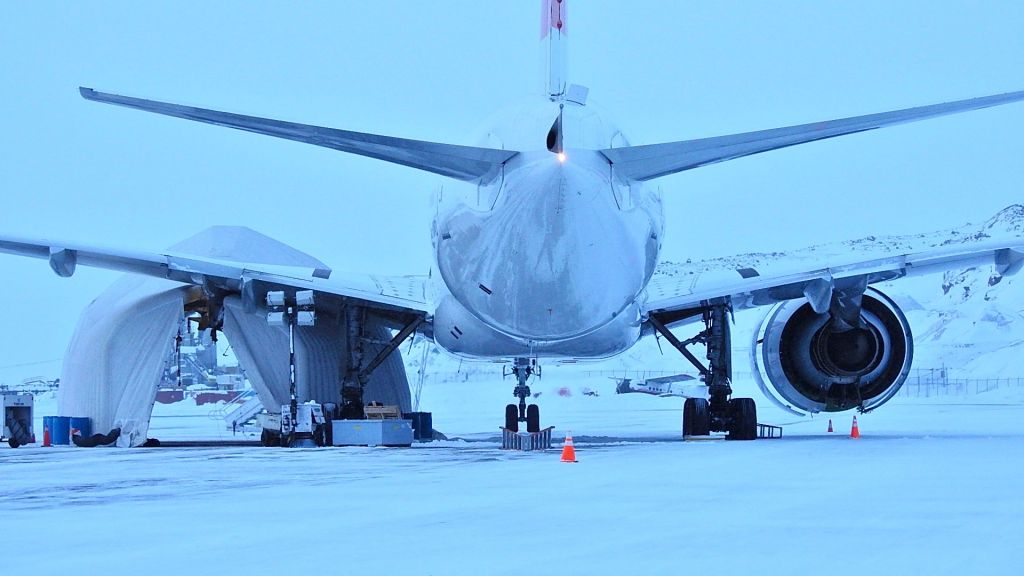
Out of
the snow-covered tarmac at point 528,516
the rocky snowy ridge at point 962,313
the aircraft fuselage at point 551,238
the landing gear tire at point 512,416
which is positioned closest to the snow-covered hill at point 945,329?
the rocky snowy ridge at point 962,313

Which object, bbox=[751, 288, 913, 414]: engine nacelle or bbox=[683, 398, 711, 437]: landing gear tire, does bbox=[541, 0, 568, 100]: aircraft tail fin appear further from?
bbox=[751, 288, 913, 414]: engine nacelle

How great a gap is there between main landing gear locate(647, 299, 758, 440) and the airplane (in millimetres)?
37

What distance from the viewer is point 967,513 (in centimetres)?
820

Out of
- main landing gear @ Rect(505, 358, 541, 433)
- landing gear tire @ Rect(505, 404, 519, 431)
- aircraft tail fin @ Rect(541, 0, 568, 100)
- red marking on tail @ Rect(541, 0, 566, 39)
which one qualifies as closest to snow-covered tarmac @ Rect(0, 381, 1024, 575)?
aircraft tail fin @ Rect(541, 0, 568, 100)

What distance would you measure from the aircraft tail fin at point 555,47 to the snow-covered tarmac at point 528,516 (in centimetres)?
571

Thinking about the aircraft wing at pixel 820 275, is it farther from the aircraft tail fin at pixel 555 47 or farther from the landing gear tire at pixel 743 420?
the aircraft tail fin at pixel 555 47

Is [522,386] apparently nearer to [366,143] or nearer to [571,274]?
[571,274]

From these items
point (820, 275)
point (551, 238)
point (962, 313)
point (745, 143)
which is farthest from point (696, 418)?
point (962, 313)

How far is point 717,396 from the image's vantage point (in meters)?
23.1

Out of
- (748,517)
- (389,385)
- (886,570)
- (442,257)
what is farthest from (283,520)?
(389,385)

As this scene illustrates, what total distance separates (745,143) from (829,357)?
10.6m

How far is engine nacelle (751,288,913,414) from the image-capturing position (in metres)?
23.4

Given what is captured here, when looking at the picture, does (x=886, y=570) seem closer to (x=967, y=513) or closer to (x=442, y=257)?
(x=967, y=513)

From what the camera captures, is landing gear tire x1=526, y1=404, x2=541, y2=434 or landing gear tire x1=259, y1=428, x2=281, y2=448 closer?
landing gear tire x1=526, y1=404, x2=541, y2=434
